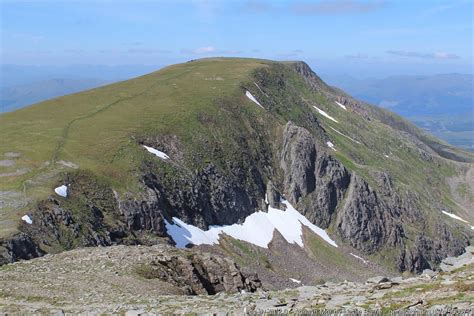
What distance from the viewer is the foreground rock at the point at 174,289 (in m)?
21.7

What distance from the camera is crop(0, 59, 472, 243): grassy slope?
73.8 metres

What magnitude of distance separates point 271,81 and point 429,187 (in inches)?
2738

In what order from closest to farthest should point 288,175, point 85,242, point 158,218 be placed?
point 85,242 → point 158,218 → point 288,175

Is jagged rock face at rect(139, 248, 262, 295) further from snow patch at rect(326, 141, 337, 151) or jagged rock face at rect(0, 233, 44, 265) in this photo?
snow patch at rect(326, 141, 337, 151)

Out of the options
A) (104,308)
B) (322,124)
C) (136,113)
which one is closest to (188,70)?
(322,124)

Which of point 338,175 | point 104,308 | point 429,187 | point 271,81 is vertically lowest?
point 429,187

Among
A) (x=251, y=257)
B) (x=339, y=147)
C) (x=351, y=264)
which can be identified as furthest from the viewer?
(x=339, y=147)

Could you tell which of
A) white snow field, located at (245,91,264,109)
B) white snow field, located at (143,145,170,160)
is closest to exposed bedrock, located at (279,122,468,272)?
white snow field, located at (245,91,264,109)

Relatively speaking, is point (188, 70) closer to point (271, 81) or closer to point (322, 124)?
point (271, 81)

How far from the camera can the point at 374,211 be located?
11931 cm

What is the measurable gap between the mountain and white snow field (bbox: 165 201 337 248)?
32 cm

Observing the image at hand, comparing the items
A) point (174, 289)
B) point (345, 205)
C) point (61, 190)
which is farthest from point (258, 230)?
point (174, 289)

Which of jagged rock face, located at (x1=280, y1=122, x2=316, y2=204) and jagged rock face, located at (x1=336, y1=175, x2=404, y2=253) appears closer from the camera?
jagged rock face, located at (x1=336, y1=175, x2=404, y2=253)

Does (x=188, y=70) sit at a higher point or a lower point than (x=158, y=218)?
higher
